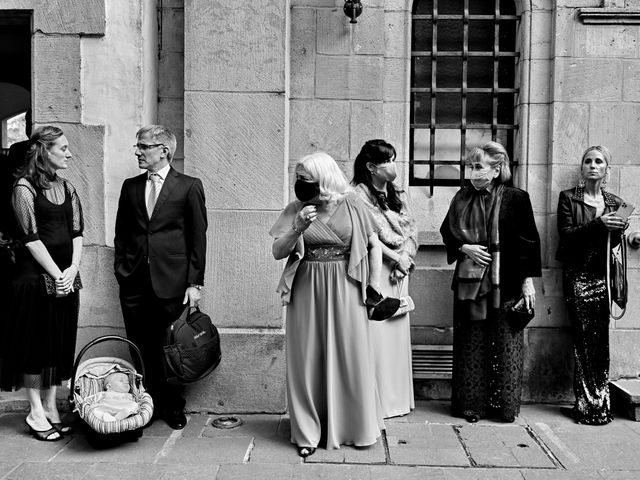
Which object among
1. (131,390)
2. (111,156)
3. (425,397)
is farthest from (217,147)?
(425,397)

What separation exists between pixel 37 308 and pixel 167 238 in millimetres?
1017

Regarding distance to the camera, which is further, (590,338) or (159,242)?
(590,338)

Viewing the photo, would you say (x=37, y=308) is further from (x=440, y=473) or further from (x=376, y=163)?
(x=440, y=473)

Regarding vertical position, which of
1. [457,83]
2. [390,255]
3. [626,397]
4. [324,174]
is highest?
[457,83]

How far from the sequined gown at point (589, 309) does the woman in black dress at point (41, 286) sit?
3.83m

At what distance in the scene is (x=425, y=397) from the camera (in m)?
6.32

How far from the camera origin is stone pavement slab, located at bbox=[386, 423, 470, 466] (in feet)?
15.7

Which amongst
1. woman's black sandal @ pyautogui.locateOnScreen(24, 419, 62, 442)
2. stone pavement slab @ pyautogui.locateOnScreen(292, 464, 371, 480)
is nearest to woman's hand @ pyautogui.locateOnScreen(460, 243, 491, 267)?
stone pavement slab @ pyautogui.locateOnScreen(292, 464, 371, 480)

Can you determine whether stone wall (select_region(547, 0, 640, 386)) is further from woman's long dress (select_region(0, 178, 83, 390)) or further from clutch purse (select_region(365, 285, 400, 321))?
woman's long dress (select_region(0, 178, 83, 390))

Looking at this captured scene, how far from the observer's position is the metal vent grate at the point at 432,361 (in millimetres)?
6262

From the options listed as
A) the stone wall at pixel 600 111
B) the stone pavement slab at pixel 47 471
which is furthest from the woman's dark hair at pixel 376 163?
the stone pavement slab at pixel 47 471

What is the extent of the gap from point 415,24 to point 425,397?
3.30m

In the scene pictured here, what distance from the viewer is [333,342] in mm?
4871

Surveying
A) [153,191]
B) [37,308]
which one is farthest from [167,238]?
[37,308]
